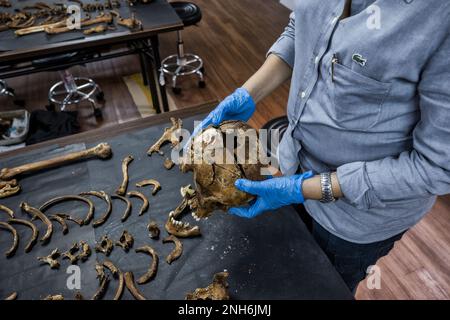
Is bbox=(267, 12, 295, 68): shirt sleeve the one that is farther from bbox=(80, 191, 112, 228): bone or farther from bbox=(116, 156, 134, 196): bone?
bbox=(80, 191, 112, 228): bone

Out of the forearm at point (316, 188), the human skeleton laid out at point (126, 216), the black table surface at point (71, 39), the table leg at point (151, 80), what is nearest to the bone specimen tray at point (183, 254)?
the human skeleton laid out at point (126, 216)

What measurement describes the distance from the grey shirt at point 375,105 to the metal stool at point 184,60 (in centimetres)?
250

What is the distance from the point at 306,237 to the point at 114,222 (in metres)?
0.81

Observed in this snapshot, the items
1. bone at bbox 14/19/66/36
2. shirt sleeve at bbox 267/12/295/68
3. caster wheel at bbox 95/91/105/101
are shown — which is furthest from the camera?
caster wheel at bbox 95/91/105/101

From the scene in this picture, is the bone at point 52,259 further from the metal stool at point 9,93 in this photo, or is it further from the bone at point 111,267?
the metal stool at point 9,93

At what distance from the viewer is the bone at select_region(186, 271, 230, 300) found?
118 centimetres

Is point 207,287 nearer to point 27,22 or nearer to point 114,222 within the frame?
point 114,222

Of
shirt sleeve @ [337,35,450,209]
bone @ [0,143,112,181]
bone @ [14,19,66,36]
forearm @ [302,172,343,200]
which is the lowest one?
bone @ [0,143,112,181]

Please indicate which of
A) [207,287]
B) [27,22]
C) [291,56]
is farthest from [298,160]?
[27,22]

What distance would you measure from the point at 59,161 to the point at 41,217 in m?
0.31

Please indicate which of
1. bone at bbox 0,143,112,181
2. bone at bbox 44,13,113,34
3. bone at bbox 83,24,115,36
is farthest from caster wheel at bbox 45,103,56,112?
bone at bbox 0,143,112,181

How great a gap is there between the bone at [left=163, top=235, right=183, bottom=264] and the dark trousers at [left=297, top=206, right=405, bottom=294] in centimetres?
57

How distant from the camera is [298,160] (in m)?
1.41

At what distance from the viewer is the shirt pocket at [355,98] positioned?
962 millimetres
